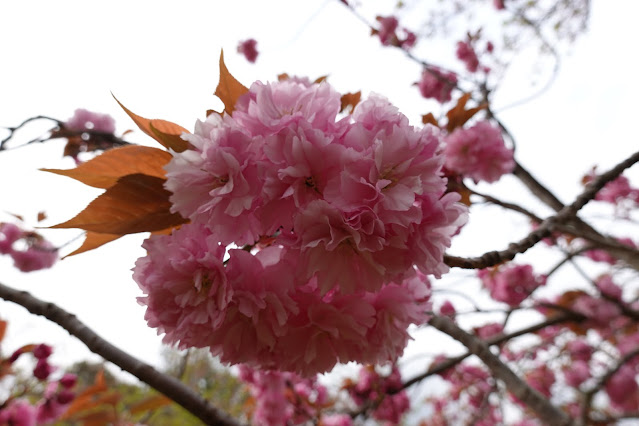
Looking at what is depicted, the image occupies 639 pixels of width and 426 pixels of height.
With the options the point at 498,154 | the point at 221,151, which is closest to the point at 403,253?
the point at 221,151

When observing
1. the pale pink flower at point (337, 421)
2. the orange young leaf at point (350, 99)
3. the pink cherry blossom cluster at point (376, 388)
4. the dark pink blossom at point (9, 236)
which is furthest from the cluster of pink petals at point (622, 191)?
the dark pink blossom at point (9, 236)

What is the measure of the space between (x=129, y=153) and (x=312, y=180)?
30 centimetres

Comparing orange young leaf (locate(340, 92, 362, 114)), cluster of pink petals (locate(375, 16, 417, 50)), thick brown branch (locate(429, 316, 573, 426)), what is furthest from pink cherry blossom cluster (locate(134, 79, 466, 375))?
cluster of pink petals (locate(375, 16, 417, 50))

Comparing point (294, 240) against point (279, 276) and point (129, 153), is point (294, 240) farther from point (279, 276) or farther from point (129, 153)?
point (129, 153)

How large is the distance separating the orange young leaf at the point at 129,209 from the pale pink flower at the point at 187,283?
0.07m

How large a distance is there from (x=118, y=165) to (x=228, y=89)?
0.66 ft

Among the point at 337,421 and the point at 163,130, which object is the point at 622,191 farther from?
the point at 163,130

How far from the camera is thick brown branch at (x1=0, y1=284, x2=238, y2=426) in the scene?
79 cm

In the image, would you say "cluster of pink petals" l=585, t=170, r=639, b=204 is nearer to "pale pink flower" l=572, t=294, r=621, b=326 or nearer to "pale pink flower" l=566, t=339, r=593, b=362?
"pale pink flower" l=572, t=294, r=621, b=326

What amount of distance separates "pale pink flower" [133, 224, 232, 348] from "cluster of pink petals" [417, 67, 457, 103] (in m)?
2.18

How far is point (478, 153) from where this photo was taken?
1.50 m

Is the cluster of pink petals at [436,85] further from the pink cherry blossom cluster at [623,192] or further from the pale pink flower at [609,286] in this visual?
the pale pink flower at [609,286]

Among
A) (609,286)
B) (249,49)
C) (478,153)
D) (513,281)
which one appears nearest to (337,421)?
(513,281)

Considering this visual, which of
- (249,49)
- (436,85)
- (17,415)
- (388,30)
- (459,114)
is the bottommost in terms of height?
(17,415)
